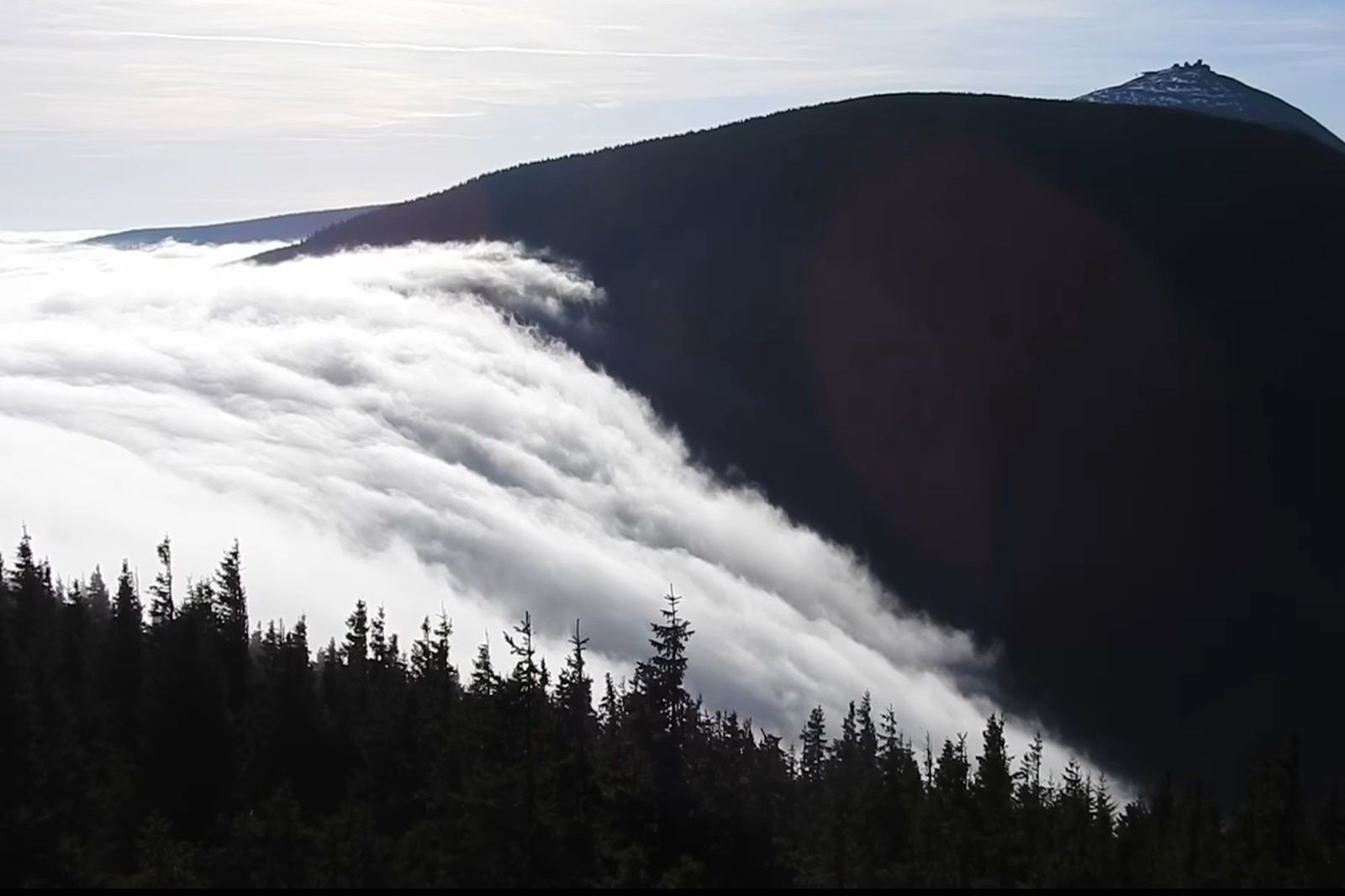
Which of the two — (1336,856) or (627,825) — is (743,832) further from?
(1336,856)

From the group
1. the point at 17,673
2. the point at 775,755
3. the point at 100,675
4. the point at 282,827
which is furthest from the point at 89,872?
the point at 775,755

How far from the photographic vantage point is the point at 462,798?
36750mm

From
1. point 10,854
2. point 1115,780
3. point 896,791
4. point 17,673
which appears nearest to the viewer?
point 10,854

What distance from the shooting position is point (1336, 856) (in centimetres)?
5284

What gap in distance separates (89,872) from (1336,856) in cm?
4765

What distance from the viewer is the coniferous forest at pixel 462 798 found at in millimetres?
37781

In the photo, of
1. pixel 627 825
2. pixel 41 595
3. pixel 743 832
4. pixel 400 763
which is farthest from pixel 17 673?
pixel 41 595

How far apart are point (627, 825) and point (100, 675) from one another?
32549 millimetres

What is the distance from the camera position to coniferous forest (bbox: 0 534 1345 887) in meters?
37.8

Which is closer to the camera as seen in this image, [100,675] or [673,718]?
[673,718]

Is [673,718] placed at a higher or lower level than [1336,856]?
higher

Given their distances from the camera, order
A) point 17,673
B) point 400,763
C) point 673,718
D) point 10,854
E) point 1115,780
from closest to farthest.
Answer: point 10,854 → point 673,718 → point 17,673 → point 400,763 → point 1115,780

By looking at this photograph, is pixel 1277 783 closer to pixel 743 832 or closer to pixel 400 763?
pixel 743 832

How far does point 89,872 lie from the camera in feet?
125
